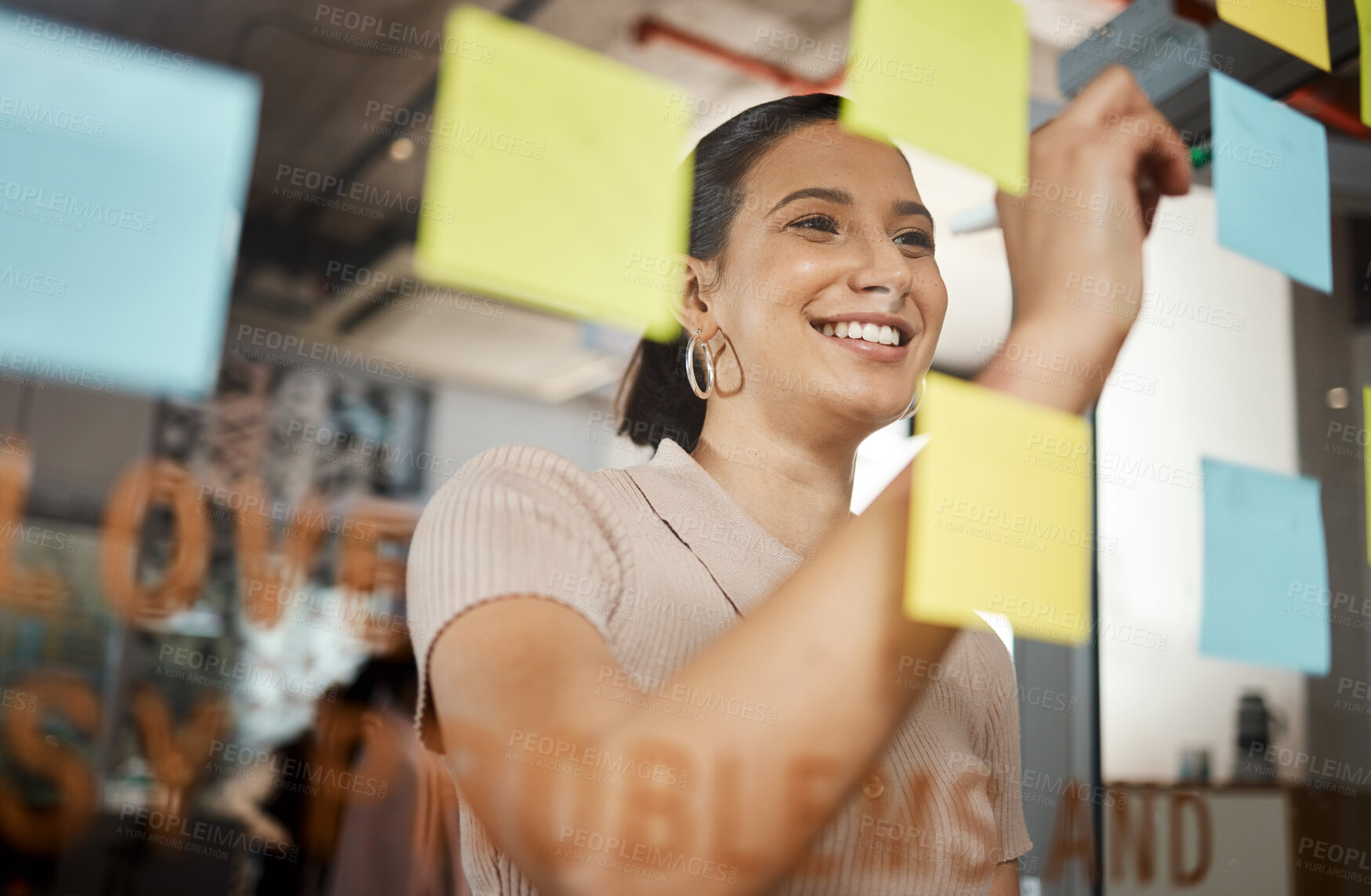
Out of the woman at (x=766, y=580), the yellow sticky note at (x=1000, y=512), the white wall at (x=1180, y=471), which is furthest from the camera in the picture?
the white wall at (x=1180, y=471)

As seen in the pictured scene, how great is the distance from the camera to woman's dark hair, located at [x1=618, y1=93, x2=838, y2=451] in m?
0.86

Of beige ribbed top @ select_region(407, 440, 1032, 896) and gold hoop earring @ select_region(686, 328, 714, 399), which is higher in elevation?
gold hoop earring @ select_region(686, 328, 714, 399)

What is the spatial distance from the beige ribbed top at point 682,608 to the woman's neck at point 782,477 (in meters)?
0.02

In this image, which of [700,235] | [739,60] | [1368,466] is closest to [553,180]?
[700,235]

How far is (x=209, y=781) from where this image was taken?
0.71 metres

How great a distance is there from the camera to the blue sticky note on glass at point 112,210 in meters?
0.74

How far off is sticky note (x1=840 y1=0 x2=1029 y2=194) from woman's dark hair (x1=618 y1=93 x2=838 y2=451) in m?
0.07

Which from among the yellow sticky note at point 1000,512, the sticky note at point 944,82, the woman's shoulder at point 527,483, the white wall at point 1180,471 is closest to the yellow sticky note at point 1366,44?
the white wall at point 1180,471

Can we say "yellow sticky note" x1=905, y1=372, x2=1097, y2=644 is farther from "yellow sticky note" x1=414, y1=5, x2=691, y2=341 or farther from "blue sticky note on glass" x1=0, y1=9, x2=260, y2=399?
"blue sticky note on glass" x1=0, y1=9, x2=260, y2=399

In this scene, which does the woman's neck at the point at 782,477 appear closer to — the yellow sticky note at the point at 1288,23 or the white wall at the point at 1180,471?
the white wall at the point at 1180,471

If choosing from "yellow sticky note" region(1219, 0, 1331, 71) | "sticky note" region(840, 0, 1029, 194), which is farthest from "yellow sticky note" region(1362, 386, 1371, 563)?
"sticky note" region(840, 0, 1029, 194)

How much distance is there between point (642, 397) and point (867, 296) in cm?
21

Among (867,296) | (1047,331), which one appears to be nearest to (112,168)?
(867,296)

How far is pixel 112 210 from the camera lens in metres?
0.77
